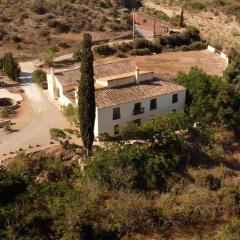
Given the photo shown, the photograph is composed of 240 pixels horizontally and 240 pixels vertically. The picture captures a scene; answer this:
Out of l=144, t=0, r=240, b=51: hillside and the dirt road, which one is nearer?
the dirt road

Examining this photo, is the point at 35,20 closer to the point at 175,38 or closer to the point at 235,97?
the point at 175,38

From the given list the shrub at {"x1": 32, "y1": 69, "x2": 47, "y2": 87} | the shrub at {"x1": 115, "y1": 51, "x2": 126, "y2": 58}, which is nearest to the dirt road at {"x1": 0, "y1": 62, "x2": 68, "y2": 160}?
the shrub at {"x1": 32, "y1": 69, "x2": 47, "y2": 87}

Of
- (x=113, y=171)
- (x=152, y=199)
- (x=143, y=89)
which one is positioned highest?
(x=143, y=89)

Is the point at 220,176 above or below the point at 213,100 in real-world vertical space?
below

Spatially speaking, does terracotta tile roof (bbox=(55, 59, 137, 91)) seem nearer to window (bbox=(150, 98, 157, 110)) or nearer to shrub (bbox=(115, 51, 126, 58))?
window (bbox=(150, 98, 157, 110))

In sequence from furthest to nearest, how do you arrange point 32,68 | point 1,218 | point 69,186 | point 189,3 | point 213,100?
1. point 189,3
2. point 32,68
3. point 213,100
4. point 69,186
5. point 1,218

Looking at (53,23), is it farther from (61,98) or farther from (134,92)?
(134,92)

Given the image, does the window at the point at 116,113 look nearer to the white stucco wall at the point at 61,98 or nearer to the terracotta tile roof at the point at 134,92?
the terracotta tile roof at the point at 134,92

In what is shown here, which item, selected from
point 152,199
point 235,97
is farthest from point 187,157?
point 235,97
